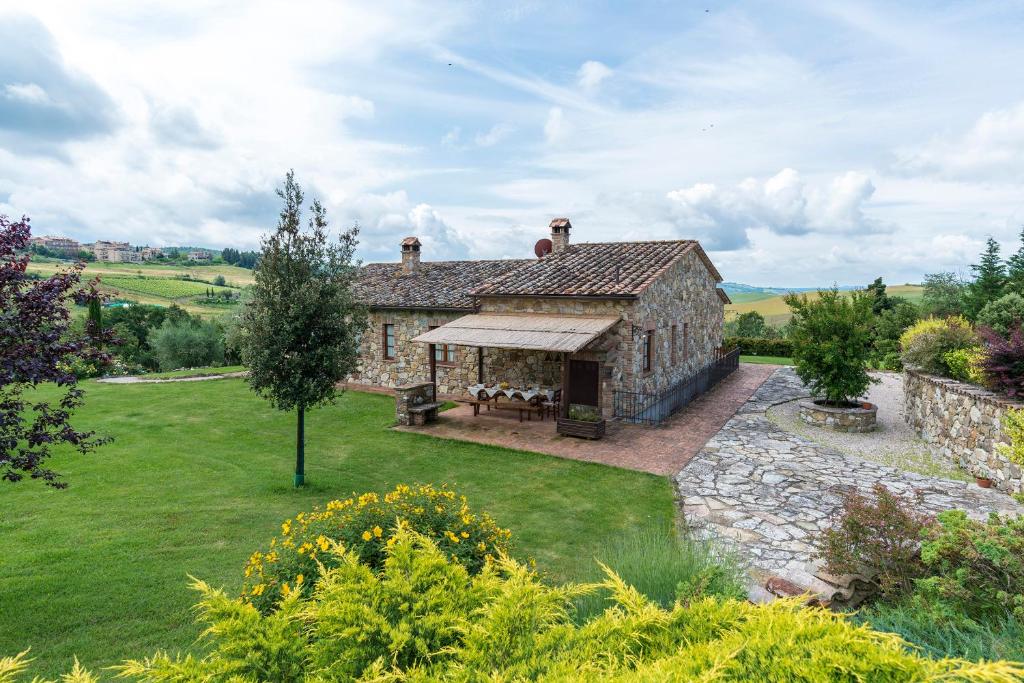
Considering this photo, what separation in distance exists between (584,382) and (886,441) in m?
7.95

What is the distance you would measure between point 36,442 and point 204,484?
527 centimetres

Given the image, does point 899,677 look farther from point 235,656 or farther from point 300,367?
point 300,367

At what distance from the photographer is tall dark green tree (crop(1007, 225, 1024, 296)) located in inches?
886

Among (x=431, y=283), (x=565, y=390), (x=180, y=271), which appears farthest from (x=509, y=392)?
(x=180, y=271)

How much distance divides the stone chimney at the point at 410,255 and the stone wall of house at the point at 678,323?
470 inches

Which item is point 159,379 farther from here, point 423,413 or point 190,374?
point 423,413

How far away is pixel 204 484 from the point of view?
1059 centimetres

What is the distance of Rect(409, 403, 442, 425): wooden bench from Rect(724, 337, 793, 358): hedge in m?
21.8

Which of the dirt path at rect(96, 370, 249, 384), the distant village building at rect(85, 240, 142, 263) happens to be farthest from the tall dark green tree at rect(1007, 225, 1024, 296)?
the distant village building at rect(85, 240, 142, 263)

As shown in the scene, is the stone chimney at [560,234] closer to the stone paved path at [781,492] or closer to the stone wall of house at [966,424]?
the stone paved path at [781,492]

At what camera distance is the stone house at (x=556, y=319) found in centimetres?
→ 1537

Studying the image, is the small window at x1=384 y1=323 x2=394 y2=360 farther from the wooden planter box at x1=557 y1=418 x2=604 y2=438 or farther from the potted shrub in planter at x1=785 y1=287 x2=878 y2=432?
the potted shrub in planter at x1=785 y1=287 x2=878 y2=432

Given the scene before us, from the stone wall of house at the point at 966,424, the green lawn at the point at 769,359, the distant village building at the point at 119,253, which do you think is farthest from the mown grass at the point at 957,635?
the distant village building at the point at 119,253

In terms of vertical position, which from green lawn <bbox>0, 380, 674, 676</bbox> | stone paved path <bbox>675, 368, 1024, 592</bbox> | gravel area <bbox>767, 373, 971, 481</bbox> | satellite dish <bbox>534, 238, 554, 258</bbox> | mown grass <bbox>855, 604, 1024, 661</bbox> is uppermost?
satellite dish <bbox>534, 238, 554, 258</bbox>
